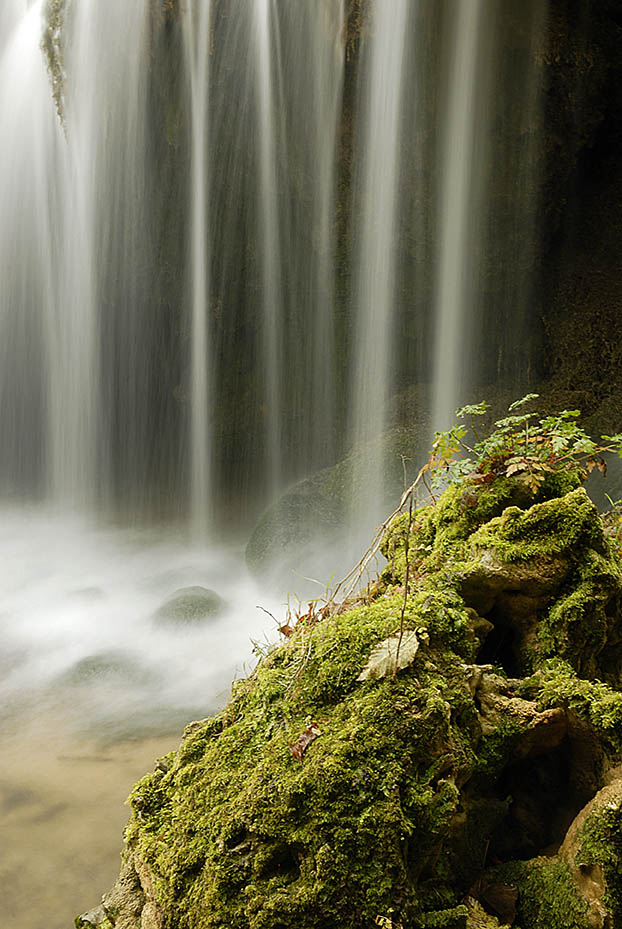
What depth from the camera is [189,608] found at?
22.8 ft

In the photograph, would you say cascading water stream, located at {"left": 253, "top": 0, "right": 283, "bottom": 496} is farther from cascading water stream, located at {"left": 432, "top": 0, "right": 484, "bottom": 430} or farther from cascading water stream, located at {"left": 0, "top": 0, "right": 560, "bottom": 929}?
cascading water stream, located at {"left": 432, "top": 0, "right": 484, "bottom": 430}

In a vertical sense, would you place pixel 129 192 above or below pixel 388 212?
above

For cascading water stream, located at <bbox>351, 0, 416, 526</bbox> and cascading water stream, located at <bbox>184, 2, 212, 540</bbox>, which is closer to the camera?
cascading water stream, located at <bbox>351, 0, 416, 526</bbox>

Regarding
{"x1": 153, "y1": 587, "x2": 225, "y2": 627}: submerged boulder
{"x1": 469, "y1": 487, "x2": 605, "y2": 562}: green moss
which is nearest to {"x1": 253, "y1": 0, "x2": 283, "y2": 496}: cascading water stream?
{"x1": 153, "y1": 587, "x2": 225, "y2": 627}: submerged boulder

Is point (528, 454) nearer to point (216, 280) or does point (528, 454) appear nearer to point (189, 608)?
point (189, 608)

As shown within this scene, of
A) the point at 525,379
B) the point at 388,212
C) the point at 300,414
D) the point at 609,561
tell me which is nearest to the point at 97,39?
the point at 388,212

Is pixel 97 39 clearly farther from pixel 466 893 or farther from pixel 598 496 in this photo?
pixel 466 893

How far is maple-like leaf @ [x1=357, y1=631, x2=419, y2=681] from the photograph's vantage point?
172 cm

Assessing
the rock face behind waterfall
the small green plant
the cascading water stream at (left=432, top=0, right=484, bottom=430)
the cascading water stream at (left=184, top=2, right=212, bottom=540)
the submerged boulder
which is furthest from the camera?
the cascading water stream at (left=184, top=2, right=212, bottom=540)

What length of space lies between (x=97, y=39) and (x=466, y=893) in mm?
10594

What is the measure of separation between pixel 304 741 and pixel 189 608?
18.2 feet

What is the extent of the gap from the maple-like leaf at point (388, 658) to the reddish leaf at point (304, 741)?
0.60 ft

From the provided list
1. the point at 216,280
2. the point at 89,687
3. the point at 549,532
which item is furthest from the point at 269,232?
the point at 549,532

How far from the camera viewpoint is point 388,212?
25.8 ft
